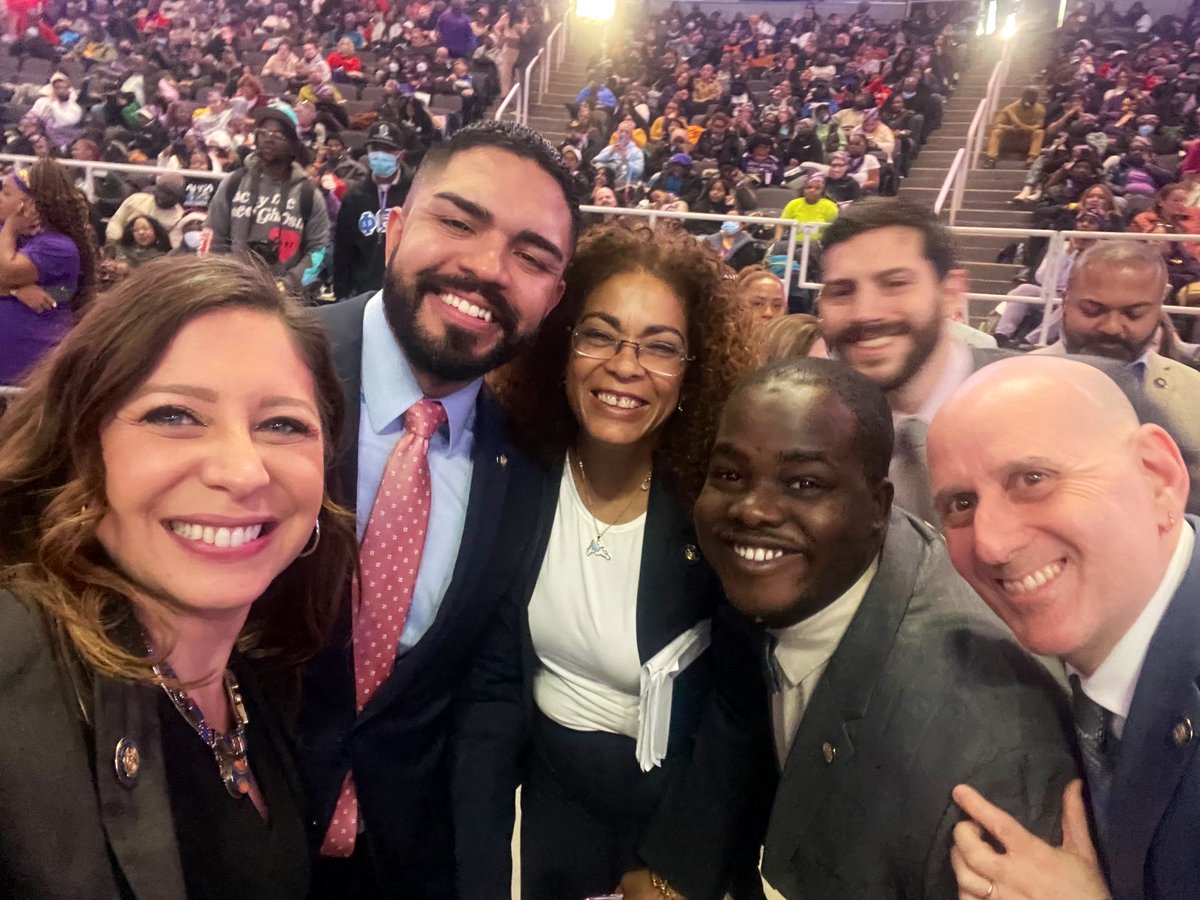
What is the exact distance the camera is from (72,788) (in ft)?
3.38

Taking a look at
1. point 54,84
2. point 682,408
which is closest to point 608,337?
point 682,408

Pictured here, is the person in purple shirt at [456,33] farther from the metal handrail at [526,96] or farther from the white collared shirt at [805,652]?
the white collared shirt at [805,652]

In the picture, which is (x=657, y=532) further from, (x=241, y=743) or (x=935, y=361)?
(x=241, y=743)

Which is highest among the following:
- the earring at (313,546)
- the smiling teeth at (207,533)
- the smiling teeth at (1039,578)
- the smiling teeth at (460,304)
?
the smiling teeth at (460,304)

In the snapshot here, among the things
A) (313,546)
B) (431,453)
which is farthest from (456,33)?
(313,546)

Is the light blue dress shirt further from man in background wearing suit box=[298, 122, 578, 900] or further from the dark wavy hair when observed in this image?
the dark wavy hair

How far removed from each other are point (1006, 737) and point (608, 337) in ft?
3.57

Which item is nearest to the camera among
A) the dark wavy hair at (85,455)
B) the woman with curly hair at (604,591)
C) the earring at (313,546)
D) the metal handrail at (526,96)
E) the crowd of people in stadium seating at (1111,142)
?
the dark wavy hair at (85,455)

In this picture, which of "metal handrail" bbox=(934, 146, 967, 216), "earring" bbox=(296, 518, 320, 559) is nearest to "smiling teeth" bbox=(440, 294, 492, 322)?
"earring" bbox=(296, 518, 320, 559)

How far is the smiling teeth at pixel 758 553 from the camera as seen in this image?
4.30 ft

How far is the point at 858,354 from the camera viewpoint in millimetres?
1869

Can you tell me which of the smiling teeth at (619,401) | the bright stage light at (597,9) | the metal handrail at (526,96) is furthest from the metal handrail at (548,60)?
the smiling teeth at (619,401)

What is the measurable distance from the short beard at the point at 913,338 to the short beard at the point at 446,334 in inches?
31.5

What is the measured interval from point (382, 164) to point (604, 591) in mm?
4155
